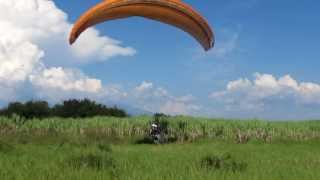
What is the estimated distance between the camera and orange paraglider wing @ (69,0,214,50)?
228 inches

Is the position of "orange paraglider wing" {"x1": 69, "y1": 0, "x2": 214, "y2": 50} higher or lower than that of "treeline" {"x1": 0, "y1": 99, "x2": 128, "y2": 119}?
lower

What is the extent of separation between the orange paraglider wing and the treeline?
45937mm

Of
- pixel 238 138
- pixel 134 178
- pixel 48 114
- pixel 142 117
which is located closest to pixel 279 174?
pixel 134 178

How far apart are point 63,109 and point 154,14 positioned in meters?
49.4

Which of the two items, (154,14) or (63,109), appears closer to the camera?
(154,14)

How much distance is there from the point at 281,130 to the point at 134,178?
28.2m

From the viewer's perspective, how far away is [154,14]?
6.00 metres

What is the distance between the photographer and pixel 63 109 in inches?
2151

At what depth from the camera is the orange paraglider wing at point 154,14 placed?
19.0 feet

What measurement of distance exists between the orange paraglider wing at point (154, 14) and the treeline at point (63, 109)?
151ft

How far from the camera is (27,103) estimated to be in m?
52.5

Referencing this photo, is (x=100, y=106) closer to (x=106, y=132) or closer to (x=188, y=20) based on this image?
(x=106, y=132)

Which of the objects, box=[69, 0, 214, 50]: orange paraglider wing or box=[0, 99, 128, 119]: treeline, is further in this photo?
box=[0, 99, 128, 119]: treeline

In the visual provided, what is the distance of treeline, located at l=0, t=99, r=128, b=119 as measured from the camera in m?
51.8
